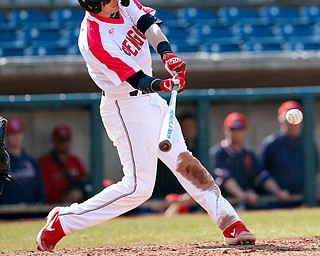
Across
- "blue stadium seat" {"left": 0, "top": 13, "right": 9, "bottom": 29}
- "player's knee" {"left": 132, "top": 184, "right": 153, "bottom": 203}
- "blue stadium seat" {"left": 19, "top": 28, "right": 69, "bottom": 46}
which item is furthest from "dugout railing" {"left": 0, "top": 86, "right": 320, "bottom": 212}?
"player's knee" {"left": 132, "top": 184, "right": 153, "bottom": 203}

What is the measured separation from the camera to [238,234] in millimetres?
5160

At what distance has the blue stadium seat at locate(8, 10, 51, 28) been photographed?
12117 millimetres

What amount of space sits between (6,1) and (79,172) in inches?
186

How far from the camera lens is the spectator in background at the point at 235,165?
9258 millimetres

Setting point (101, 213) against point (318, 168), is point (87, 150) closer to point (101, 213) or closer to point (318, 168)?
point (318, 168)

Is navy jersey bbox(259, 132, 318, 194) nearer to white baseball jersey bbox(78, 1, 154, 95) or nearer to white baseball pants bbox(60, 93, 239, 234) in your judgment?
white baseball pants bbox(60, 93, 239, 234)

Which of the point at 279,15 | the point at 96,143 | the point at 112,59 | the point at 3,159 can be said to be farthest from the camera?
the point at 279,15

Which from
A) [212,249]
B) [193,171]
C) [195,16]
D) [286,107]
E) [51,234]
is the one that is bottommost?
[212,249]

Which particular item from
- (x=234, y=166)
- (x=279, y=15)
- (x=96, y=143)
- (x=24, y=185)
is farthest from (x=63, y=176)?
(x=279, y=15)

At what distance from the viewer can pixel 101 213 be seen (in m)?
5.05

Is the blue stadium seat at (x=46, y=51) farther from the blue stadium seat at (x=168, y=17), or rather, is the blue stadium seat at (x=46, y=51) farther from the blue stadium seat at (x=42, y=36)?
the blue stadium seat at (x=168, y=17)

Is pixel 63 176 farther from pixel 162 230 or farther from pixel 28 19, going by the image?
pixel 28 19

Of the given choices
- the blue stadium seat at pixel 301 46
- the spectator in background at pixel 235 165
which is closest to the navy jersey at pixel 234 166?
the spectator in background at pixel 235 165

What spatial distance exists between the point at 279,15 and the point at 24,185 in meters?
5.84
